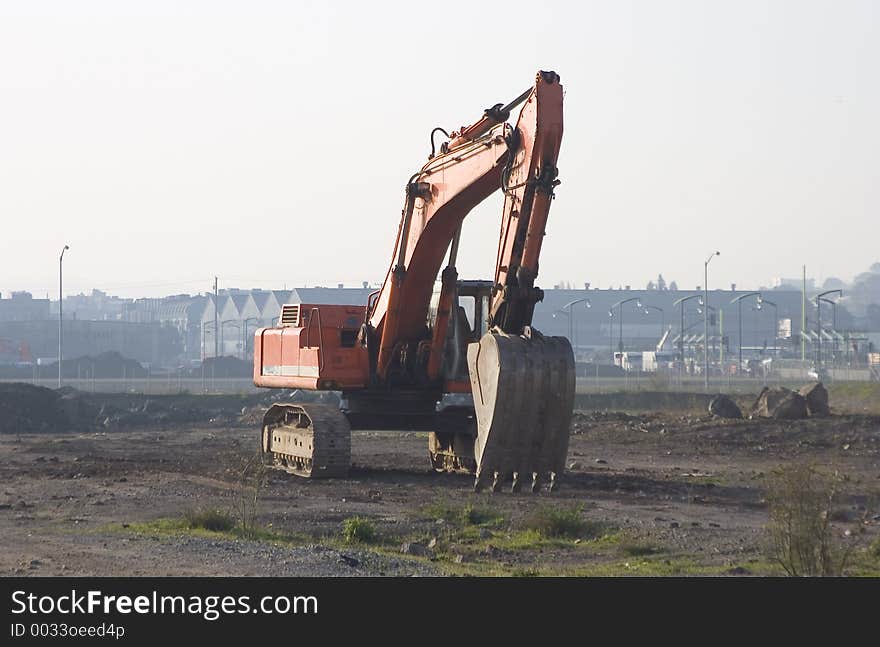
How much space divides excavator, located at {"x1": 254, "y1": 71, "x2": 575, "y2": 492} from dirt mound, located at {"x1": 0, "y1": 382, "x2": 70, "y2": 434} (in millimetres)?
21028

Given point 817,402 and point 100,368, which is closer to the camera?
point 817,402

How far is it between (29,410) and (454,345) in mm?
28076

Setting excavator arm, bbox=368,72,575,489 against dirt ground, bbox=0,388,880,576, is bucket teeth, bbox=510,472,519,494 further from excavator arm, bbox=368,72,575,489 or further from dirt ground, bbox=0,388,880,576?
dirt ground, bbox=0,388,880,576

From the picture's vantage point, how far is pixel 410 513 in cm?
2078

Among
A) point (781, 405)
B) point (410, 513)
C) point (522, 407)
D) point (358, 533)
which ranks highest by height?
point (522, 407)

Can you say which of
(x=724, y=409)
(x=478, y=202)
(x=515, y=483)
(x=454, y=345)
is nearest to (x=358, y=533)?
(x=515, y=483)

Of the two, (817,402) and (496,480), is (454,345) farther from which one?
(817,402)

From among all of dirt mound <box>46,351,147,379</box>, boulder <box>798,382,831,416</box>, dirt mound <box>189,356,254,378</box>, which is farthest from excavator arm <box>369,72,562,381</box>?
dirt mound <box>46,351,147,379</box>

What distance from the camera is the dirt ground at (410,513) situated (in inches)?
599

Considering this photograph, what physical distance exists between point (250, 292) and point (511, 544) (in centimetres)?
14353

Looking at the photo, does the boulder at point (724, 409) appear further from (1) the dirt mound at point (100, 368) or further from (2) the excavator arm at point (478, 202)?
(1) the dirt mound at point (100, 368)

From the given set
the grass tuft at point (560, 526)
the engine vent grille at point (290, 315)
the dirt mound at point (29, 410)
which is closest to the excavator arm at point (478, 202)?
the engine vent grille at point (290, 315)

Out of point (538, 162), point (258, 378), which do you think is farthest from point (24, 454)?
point (538, 162)

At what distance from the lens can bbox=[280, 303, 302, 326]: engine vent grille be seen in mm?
27781
